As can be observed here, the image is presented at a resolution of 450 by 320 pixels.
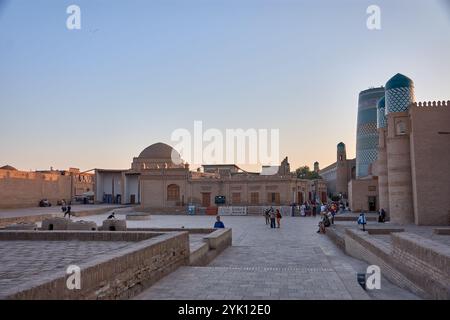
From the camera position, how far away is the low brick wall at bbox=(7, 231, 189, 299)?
4.64 meters

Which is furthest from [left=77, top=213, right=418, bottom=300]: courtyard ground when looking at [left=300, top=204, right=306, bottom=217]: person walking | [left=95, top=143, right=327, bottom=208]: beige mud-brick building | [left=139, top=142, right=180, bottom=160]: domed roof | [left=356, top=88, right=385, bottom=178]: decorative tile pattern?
[left=139, top=142, right=180, bottom=160]: domed roof

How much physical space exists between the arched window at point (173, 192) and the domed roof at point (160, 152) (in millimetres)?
12591

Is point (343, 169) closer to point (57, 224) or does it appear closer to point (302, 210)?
point (302, 210)

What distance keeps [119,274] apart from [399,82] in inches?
943

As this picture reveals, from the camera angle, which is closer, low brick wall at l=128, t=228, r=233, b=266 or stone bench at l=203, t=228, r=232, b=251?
low brick wall at l=128, t=228, r=233, b=266

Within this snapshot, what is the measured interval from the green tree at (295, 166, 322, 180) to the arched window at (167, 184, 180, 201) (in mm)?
35569

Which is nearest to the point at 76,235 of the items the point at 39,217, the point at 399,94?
the point at 39,217

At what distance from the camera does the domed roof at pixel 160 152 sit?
56.1m

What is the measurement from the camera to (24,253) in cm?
909

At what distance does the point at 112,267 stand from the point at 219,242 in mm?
8231

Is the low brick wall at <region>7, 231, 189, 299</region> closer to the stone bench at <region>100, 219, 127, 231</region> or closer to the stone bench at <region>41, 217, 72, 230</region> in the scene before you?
the stone bench at <region>100, 219, 127, 231</region>

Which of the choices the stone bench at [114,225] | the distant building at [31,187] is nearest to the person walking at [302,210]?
the stone bench at [114,225]

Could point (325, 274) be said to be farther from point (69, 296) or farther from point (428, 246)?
point (69, 296)
